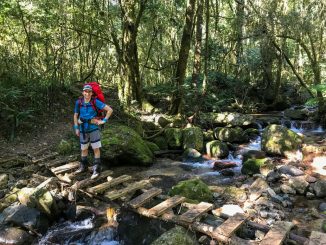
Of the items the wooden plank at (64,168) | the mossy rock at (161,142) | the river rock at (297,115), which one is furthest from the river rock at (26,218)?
the river rock at (297,115)

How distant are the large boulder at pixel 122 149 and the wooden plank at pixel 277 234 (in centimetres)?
573

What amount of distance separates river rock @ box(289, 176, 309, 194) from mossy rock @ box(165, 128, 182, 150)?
4761mm

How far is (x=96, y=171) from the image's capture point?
7457mm

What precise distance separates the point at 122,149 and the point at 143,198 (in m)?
4.01

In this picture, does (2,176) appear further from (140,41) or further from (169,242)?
(140,41)

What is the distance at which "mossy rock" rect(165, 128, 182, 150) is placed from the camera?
41.5ft

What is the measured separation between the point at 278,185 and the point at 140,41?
2028cm

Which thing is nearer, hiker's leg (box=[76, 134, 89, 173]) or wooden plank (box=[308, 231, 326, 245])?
wooden plank (box=[308, 231, 326, 245])

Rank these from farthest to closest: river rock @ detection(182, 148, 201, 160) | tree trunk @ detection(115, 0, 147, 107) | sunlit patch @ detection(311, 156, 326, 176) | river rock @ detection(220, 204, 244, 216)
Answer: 1. tree trunk @ detection(115, 0, 147, 107)
2. river rock @ detection(182, 148, 201, 160)
3. sunlit patch @ detection(311, 156, 326, 176)
4. river rock @ detection(220, 204, 244, 216)

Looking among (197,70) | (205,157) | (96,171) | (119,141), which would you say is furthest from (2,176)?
(197,70)

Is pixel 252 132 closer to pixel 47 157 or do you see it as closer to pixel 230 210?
pixel 230 210

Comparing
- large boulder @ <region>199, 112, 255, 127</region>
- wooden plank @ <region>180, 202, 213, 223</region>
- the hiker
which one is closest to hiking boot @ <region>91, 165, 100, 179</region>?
the hiker

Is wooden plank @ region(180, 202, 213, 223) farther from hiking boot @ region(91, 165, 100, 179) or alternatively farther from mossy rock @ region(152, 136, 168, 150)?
mossy rock @ region(152, 136, 168, 150)

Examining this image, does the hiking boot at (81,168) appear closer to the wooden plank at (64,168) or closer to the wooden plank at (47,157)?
the wooden plank at (64,168)
